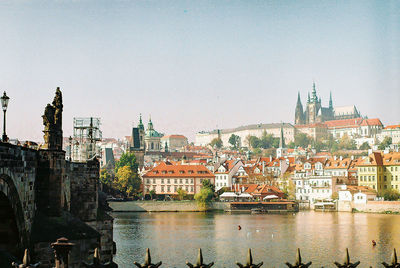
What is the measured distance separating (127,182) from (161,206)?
65.2 ft

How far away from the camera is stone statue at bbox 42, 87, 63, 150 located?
22.7 metres

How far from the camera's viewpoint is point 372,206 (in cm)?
9950

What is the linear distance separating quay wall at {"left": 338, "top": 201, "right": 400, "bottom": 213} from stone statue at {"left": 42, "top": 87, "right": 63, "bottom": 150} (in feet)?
266

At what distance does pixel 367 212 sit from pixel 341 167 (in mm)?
28819

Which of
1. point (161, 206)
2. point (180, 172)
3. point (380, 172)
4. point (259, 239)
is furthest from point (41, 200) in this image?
point (180, 172)

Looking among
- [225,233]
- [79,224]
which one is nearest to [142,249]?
[225,233]

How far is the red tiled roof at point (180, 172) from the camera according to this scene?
130750mm

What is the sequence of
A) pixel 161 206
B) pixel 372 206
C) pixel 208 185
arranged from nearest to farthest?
pixel 372 206 < pixel 161 206 < pixel 208 185

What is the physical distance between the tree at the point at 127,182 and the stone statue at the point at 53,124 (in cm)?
10084

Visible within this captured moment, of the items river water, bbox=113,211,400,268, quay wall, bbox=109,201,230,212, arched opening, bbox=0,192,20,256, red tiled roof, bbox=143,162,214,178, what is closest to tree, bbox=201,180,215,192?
quay wall, bbox=109,201,230,212

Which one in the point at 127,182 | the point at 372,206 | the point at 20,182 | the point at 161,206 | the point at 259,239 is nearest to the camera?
the point at 20,182

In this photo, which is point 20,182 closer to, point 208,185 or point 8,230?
point 8,230

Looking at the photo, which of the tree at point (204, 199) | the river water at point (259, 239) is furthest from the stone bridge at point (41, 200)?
the tree at point (204, 199)

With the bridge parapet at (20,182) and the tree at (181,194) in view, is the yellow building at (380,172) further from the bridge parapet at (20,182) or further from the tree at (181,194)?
the bridge parapet at (20,182)
